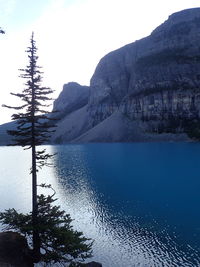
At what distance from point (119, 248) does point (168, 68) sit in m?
189

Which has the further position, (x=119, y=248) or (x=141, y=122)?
(x=141, y=122)

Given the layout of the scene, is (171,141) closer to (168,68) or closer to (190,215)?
(168,68)

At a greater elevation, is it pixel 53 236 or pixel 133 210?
pixel 53 236

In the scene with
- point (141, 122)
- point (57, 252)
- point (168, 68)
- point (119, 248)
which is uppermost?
point (168, 68)

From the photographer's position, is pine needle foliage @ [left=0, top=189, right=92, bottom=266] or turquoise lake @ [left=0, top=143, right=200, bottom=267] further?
turquoise lake @ [left=0, top=143, right=200, bottom=267]

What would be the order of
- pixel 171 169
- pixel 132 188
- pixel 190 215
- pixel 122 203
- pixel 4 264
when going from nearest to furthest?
pixel 4 264 < pixel 190 215 < pixel 122 203 < pixel 132 188 < pixel 171 169

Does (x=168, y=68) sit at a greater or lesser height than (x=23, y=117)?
greater

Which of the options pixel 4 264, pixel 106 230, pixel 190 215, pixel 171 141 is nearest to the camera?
pixel 4 264

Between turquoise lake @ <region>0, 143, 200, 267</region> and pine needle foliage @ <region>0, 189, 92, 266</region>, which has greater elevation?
pine needle foliage @ <region>0, 189, 92, 266</region>

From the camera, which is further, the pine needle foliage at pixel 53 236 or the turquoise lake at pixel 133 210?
the turquoise lake at pixel 133 210

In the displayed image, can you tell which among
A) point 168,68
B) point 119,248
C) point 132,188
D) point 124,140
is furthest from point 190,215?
point 168,68

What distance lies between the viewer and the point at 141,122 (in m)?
193

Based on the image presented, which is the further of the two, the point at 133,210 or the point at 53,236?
the point at 133,210

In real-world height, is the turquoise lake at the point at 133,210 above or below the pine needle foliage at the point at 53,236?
below
